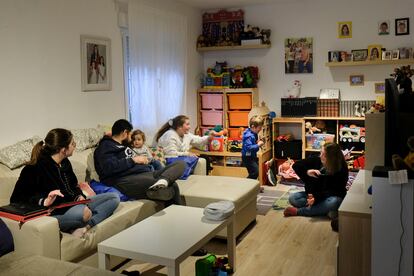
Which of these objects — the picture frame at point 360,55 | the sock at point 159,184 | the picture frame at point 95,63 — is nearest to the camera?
the sock at point 159,184

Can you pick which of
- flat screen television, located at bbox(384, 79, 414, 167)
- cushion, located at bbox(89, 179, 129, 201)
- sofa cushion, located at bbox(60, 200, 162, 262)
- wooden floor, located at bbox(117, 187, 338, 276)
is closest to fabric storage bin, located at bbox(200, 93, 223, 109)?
wooden floor, located at bbox(117, 187, 338, 276)

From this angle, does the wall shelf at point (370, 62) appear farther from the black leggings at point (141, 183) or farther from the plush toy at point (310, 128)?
the black leggings at point (141, 183)

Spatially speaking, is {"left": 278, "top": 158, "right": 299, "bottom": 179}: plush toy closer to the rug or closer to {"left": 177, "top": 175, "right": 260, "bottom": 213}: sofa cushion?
the rug

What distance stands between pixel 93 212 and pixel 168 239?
787 mm

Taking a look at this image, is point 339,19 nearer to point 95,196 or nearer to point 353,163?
point 353,163

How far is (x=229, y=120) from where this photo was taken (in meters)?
6.56

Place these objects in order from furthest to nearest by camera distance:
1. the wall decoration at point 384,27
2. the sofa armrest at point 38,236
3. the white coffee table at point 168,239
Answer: the wall decoration at point 384,27 → the sofa armrest at point 38,236 → the white coffee table at point 168,239

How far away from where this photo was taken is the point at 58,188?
3297 millimetres

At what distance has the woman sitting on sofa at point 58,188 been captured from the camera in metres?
3.17

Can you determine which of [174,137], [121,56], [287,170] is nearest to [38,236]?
[174,137]

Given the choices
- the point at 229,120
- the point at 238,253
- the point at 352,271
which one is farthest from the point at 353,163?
the point at 352,271

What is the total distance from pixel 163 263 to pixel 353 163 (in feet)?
13.1

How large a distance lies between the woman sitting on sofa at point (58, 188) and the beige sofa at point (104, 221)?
0.08 metres

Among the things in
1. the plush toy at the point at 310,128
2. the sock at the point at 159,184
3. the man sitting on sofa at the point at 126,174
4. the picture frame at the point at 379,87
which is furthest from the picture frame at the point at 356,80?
the sock at the point at 159,184
